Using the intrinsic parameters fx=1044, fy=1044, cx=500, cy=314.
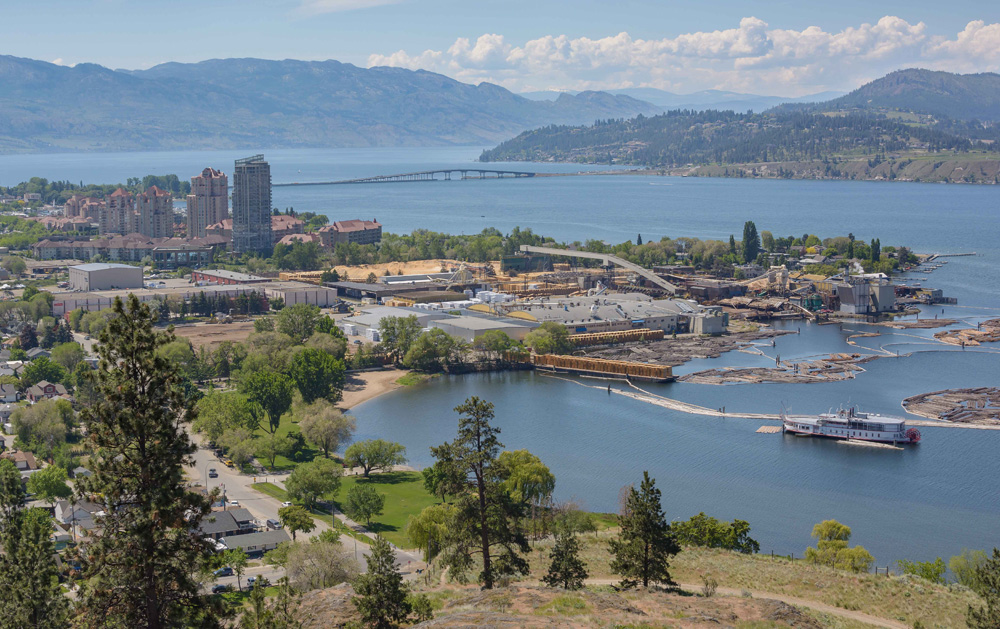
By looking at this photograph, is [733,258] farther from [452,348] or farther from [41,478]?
[41,478]

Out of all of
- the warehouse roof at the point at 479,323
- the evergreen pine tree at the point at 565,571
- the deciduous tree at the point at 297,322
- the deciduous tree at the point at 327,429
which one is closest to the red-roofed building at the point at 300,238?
the deciduous tree at the point at 297,322

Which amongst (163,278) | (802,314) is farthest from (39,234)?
Result: (802,314)

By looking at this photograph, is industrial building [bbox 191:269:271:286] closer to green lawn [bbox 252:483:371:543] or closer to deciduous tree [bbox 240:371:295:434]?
deciduous tree [bbox 240:371:295:434]

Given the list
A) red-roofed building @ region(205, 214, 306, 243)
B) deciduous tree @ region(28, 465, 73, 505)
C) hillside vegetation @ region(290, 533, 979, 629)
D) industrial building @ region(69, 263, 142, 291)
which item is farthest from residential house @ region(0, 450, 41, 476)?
red-roofed building @ region(205, 214, 306, 243)

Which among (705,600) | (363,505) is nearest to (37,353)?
(363,505)

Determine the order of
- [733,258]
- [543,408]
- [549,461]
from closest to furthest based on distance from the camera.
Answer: [549,461] → [543,408] → [733,258]
